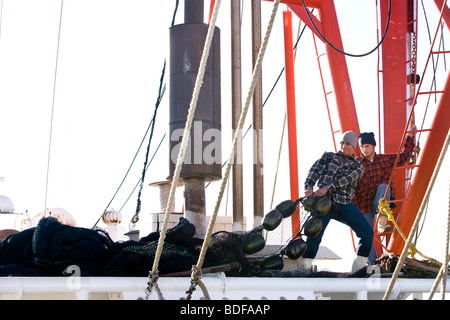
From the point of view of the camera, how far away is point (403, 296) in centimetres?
441

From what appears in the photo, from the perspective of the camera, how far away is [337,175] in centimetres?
627

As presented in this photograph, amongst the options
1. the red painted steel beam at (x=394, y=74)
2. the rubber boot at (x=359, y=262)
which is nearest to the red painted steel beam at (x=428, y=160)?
the red painted steel beam at (x=394, y=74)

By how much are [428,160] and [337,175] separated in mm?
1355

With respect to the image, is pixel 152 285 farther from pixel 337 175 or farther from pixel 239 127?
pixel 337 175

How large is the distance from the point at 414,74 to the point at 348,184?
294 cm

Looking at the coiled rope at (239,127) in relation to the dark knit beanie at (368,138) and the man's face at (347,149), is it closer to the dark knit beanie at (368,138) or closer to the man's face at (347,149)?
the man's face at (347,149)

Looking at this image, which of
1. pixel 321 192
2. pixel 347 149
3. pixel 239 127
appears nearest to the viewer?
pixel 239 127

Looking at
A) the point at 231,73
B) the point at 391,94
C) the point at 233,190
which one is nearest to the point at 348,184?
the point at 233,190

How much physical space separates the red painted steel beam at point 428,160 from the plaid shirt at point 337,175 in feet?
3.47

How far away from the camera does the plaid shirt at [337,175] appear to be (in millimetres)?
6184

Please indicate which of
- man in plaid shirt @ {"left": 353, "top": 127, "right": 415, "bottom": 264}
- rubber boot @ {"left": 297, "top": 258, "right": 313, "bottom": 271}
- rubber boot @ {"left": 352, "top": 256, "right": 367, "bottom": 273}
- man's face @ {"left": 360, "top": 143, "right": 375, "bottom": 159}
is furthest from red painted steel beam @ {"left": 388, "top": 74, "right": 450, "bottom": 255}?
rubber boot @ {"left": 297, "top": 258, "right": 313, "bottom": 271}

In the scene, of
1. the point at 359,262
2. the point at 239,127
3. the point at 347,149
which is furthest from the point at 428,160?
the point at 239,127

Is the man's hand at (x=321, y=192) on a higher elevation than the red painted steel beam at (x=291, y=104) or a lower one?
lower
